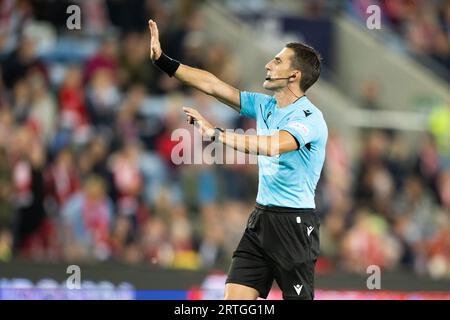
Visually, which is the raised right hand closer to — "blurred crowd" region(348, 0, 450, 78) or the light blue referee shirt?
the light blue referee shirt

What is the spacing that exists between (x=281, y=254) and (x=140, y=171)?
6466 millimetres

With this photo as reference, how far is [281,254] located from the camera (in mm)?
Answer: 8570

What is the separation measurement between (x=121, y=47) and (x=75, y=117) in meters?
1.65

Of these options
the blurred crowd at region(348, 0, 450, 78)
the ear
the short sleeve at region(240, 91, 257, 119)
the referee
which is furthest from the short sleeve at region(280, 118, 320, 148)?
the blurred crowd at region(348, 0, 450, 78)

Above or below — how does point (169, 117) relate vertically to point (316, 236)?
above

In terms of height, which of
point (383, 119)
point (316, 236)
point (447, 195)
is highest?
point (383, 119)

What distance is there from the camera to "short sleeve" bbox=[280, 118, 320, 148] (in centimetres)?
832

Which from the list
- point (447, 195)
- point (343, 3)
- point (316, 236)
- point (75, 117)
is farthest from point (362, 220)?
point (316, 236)

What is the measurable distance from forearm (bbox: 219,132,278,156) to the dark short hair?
84 centimetres

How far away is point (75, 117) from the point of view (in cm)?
1482

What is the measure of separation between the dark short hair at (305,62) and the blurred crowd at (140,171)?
14.1ft
